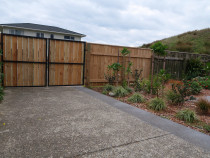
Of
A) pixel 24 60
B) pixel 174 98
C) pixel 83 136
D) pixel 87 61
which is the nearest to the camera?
pixel 83 136

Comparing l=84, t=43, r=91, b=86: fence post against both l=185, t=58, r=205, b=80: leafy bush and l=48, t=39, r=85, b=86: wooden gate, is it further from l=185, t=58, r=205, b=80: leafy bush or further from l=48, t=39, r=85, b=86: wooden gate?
l=185, t=58, r=205, b=80: leafy bush

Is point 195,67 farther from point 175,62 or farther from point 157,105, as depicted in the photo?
point 157,105

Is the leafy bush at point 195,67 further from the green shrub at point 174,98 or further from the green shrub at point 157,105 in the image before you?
the green shrub at point 157,105

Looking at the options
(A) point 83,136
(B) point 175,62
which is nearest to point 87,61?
(A) point 83,136

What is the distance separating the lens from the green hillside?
14.4 metres

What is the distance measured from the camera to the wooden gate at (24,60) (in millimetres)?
5863

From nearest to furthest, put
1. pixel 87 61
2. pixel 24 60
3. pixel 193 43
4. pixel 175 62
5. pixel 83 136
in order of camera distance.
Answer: pixel 83 136
pixel 24 60
pixel 87 61
pixel 175 62
pixel 193 43

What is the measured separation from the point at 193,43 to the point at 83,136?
17539 millimetres

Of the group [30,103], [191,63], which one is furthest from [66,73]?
[191,63]

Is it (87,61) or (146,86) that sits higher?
(87,61)

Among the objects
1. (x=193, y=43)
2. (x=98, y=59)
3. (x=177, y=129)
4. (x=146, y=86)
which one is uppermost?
(x=193, y=43)

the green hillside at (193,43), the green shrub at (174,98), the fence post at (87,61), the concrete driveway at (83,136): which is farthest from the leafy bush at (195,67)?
the concrete driveway at (83,136)

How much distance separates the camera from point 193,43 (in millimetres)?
16344

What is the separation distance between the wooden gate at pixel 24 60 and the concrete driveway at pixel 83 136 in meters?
2.81
